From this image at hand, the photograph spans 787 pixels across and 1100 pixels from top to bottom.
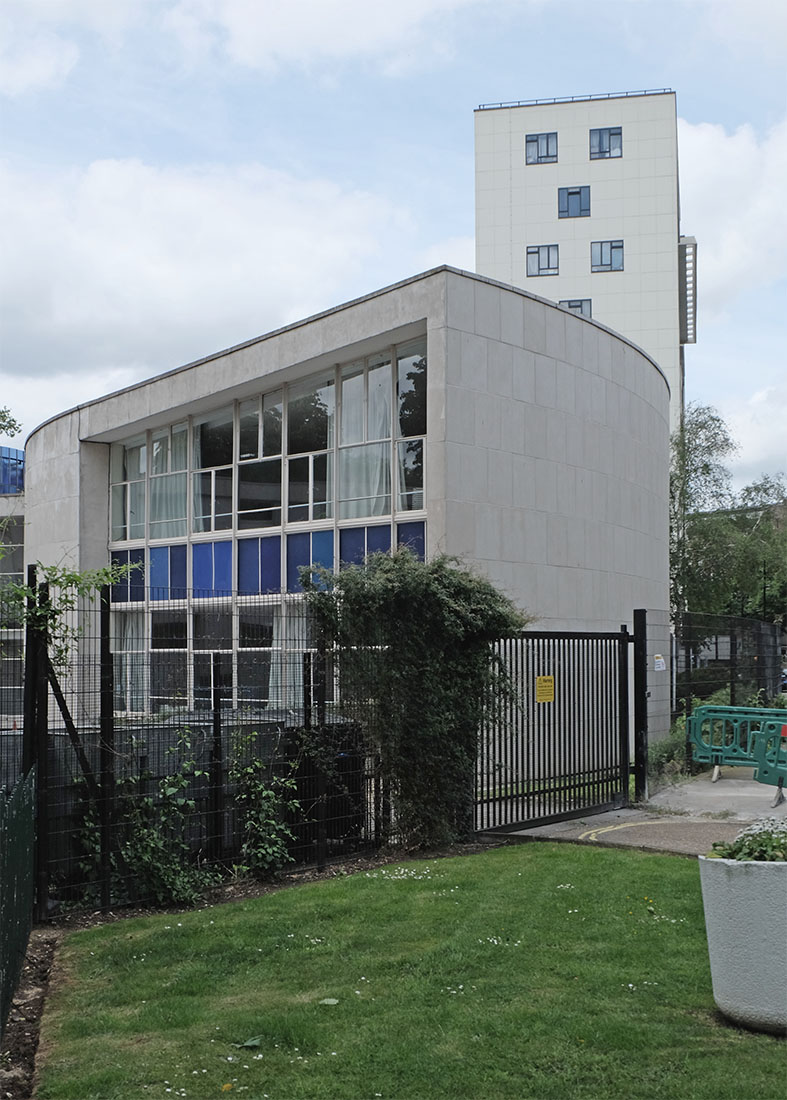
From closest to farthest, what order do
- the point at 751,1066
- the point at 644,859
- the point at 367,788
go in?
the point at 751,1066, the point at 644,859, the point at 367,788

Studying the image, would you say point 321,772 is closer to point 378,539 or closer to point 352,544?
point 378,539

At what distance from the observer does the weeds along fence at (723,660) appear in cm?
1724

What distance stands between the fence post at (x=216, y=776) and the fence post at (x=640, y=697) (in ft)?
21.7

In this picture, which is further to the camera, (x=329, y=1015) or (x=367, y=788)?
(x=367, y=788)

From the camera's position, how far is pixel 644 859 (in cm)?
1011

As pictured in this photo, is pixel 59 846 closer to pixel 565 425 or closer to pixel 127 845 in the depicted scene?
pixel 127 845

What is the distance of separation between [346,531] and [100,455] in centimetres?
1081

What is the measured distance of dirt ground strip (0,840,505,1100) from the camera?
556cm

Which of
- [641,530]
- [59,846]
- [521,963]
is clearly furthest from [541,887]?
[641,530]

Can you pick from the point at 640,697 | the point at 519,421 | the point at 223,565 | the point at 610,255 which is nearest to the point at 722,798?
the point at 640,697

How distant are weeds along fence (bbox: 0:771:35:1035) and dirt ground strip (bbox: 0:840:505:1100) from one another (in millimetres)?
133

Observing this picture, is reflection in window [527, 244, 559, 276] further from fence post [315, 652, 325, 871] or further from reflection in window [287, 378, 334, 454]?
fence post [315, 652, 325, 871]

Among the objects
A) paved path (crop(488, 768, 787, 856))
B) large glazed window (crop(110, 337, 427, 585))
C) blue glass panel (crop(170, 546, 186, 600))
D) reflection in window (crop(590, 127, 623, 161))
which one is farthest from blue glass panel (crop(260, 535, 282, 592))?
reflection in window (crop(590, 127, 623, 161))

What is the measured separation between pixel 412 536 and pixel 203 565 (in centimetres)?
711
